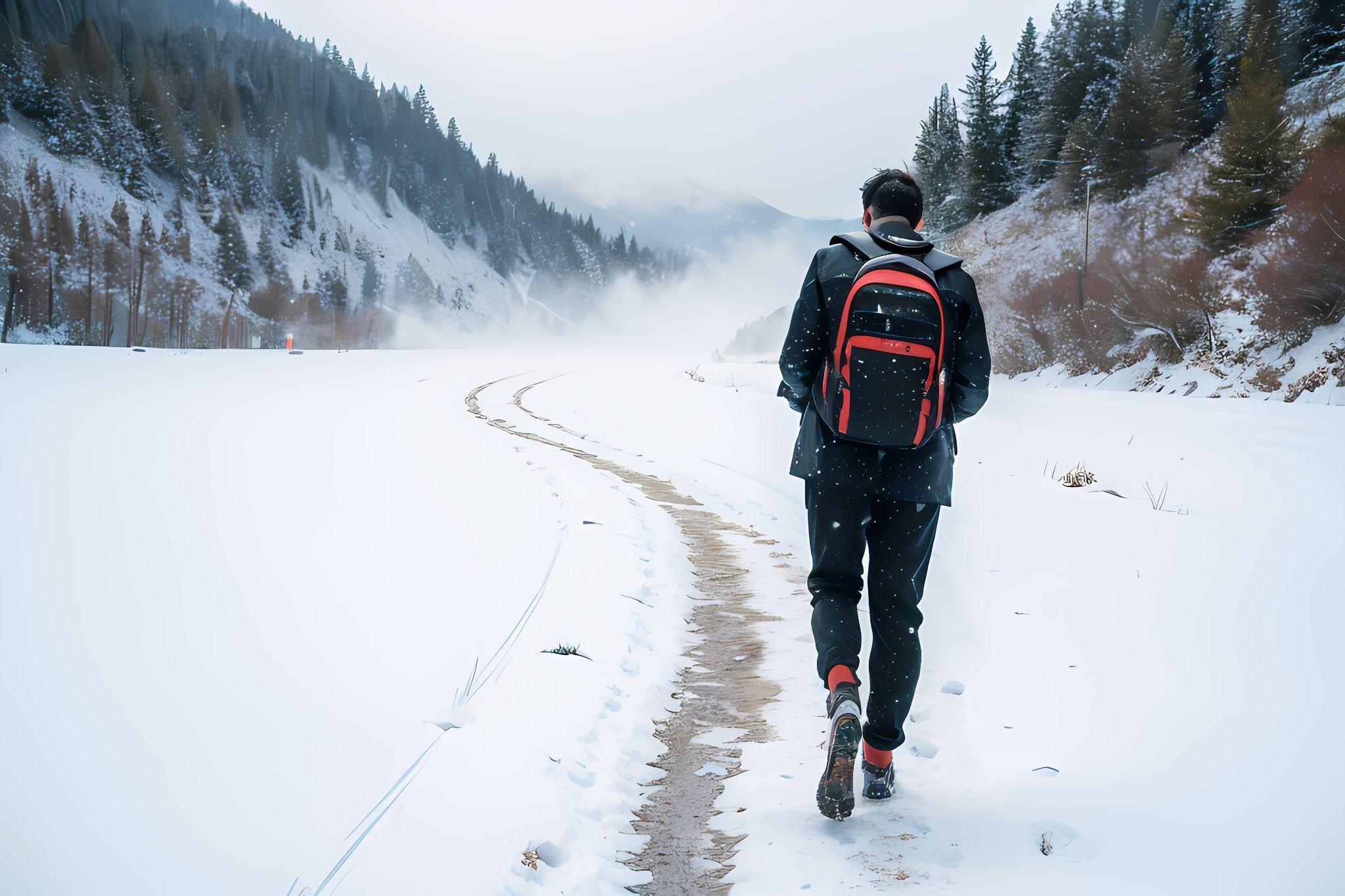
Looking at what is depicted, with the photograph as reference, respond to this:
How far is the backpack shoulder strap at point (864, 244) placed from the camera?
245 centimetres

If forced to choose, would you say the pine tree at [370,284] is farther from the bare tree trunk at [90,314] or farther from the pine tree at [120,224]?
the bare tree trunk at [90,314]

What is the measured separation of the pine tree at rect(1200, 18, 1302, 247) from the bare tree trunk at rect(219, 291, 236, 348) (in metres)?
68.8

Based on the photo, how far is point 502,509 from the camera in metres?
6.89

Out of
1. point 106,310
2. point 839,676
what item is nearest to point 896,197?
point 839,676

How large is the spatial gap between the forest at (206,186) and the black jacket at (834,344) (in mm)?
67674

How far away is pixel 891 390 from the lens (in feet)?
7.57

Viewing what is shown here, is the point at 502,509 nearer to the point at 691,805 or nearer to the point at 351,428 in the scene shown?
the point at 691,805

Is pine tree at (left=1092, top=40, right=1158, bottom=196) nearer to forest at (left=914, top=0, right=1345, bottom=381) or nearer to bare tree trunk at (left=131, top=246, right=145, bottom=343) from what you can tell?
forest at (left=914, top=0, right=1345, bottom=381)

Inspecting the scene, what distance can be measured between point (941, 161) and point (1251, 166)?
27319 mm

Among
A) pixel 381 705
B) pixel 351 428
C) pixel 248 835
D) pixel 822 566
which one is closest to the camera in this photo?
pixel 248 835

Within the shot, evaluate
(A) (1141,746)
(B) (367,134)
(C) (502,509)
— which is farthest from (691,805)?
(B) (367,134)

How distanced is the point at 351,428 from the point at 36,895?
1010 cm

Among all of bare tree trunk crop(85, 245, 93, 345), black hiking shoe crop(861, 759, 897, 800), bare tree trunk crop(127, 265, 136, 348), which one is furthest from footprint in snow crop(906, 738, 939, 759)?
bare tree trunk crop(127, 265, 136, 348)

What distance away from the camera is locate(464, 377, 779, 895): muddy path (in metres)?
2.32
